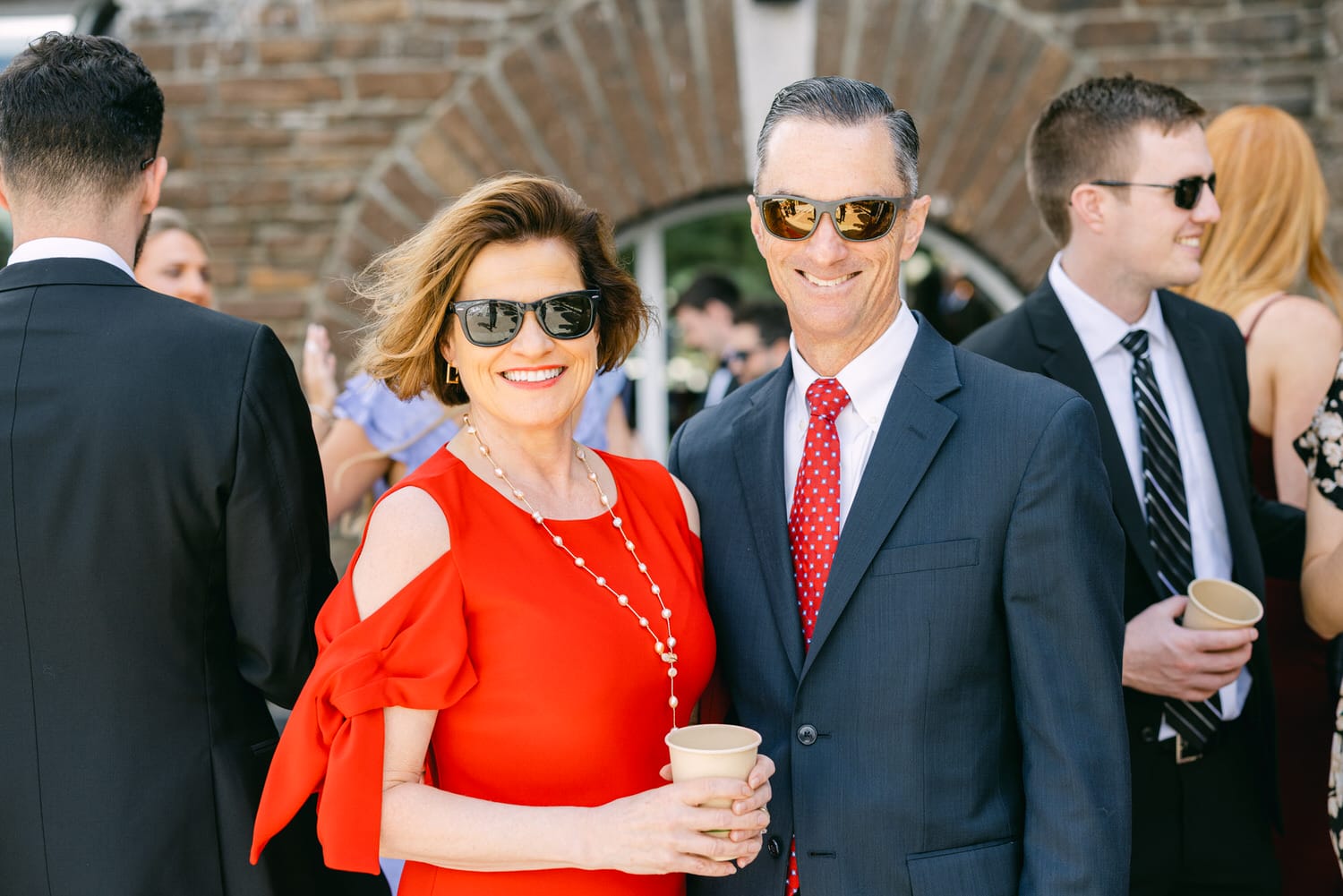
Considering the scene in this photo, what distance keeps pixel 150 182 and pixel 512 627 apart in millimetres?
1152

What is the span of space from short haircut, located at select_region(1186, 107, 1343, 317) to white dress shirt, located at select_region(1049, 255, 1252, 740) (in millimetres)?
546

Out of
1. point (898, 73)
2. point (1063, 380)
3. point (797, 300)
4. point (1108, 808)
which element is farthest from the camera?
point (898, 73)

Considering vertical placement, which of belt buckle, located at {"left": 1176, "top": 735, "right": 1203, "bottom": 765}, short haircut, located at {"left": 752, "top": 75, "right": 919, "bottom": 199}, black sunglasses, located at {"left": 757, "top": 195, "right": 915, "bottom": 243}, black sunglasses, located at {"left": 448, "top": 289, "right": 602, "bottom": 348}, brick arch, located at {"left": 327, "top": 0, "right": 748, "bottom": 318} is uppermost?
brick arch, located at {"left": 327, "top": 0, "right": 748, "bottom": 318}

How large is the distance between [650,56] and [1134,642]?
11.3ft

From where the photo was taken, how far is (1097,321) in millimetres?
2924

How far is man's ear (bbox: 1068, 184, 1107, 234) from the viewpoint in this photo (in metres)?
2.99

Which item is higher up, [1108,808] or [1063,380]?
[1063,380]

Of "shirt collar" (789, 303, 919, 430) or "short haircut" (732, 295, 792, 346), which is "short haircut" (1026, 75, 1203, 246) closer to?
"shirt collar" (789, 303, 919, 430)

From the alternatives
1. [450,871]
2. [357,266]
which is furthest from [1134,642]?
[357,266]

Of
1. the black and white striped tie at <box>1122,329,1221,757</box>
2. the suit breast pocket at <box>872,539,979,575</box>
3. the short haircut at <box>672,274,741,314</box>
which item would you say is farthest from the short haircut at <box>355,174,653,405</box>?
the short haircut at <box>672,274,741,314</box>

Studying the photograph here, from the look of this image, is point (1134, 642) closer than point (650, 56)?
Yes

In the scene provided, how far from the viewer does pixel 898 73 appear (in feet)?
17.0

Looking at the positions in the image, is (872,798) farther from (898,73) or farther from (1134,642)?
(898,73)

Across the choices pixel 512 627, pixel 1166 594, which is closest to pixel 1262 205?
pixel 1166 594
